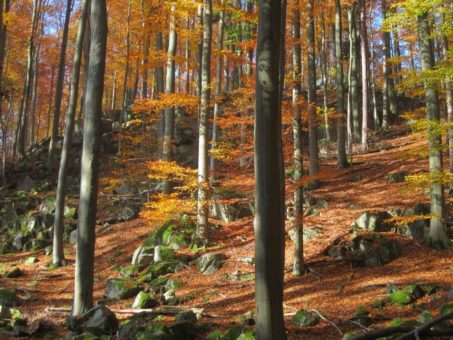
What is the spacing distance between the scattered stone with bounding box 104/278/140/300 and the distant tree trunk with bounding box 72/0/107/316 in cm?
240

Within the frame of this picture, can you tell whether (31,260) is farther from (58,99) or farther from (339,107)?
(339,107)

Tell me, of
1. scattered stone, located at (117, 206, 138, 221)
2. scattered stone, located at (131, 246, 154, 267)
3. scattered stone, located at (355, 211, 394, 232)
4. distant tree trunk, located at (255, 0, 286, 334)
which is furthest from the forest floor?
distant tree trunk, located at (255, 0, 286, 334)

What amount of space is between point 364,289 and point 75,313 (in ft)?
18.7

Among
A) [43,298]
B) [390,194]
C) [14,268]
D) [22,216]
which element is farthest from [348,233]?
[22,216]

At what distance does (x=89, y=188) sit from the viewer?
801 centimetres

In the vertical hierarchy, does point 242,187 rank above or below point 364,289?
above

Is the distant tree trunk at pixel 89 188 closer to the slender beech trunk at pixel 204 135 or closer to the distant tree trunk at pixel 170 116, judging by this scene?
the slender beech trunk at pixel 204 135

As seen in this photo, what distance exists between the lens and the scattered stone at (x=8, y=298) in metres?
10.3

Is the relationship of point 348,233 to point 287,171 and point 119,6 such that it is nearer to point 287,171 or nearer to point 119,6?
point 287,171

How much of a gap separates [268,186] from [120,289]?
6.88 metres

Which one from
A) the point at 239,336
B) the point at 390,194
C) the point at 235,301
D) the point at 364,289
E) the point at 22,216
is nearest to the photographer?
the point at 239,336

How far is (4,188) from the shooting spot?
70.1ft

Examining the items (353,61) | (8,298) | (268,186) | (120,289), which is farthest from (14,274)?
(353,61)

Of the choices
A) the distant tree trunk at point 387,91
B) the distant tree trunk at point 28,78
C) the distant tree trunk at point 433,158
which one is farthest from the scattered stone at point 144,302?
the distant tree trunk at point 387,91
